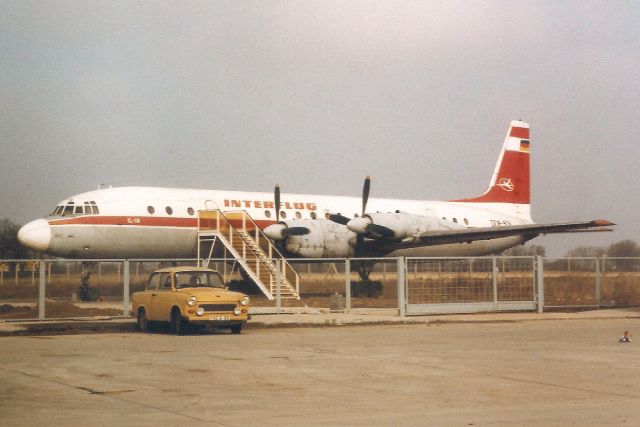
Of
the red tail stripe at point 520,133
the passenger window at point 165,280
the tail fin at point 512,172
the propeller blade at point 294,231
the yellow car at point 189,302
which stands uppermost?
the red tail stripe at point 520,133

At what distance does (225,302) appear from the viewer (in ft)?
66.1

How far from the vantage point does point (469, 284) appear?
28078mm

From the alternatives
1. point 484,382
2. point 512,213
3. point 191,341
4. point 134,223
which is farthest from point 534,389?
point 512,213

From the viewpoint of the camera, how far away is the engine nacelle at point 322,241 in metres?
33.8

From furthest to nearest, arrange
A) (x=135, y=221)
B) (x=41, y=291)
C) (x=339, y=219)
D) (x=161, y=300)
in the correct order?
(x=339, y=219) < (x=135, y=221) < (x=41, y=291) < (x=161, y=300)

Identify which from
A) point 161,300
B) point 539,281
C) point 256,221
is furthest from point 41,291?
point 539,281

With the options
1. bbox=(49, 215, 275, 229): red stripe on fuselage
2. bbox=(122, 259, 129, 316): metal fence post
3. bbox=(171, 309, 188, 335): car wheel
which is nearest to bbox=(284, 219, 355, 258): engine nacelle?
bbox=(49, 215, 275, 229): red stripe on fuselage

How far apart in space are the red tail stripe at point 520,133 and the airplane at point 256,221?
8660 millimetres

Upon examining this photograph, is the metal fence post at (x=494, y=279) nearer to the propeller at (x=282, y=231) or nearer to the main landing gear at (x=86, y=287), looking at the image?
the propeller at (x=282, y=231)

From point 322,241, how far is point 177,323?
1472 cm

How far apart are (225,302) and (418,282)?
29.1 feet

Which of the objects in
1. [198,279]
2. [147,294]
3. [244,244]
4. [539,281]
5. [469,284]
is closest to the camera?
[198,279]

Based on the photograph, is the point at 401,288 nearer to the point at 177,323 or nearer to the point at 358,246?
the point at 177,323

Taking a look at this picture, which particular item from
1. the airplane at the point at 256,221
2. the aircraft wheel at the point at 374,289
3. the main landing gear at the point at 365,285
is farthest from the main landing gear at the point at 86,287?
the aircraft wheel at the point at 374,289
